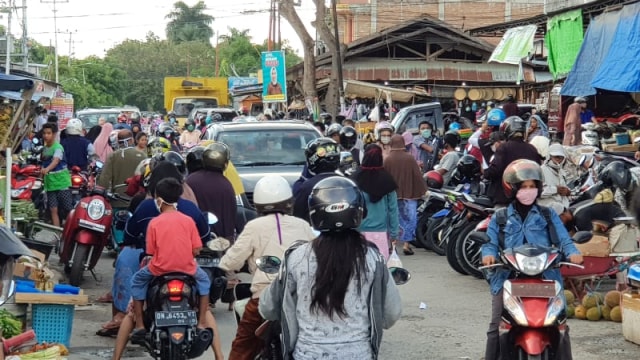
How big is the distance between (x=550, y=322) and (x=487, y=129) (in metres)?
9.82

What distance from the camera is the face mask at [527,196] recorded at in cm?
706

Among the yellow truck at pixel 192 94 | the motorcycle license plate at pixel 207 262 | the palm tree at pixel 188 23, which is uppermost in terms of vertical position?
the palm tree at pixel 188 23

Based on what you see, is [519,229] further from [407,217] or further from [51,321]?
[407,217]

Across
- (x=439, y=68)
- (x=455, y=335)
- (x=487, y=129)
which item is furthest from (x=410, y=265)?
(x=439, y=68)

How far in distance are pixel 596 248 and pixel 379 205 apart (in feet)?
7.11

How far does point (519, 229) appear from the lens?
7129 mm

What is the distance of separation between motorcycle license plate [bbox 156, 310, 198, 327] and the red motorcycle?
4.30m

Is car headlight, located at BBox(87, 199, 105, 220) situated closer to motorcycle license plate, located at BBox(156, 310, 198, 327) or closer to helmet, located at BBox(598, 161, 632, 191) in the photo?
motorcycle license plate, located at BBox(156, 310, 198, 327)

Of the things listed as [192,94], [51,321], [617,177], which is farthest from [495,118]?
[192,94]

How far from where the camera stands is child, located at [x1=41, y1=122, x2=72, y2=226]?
14.7 m

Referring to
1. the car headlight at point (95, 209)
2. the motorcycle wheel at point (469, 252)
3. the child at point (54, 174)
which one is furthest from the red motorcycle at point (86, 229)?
the motorcycle wheel at point (469, 252)

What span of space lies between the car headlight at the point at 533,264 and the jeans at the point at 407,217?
7.61m

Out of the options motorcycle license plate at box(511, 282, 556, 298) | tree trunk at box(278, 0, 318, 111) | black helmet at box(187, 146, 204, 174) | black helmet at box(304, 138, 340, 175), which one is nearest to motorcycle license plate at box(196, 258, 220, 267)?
black helmet at box(304, 138, 340, 175)

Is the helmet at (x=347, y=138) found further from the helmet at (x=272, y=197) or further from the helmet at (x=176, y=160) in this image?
the helmet at (x=272, y=197)
